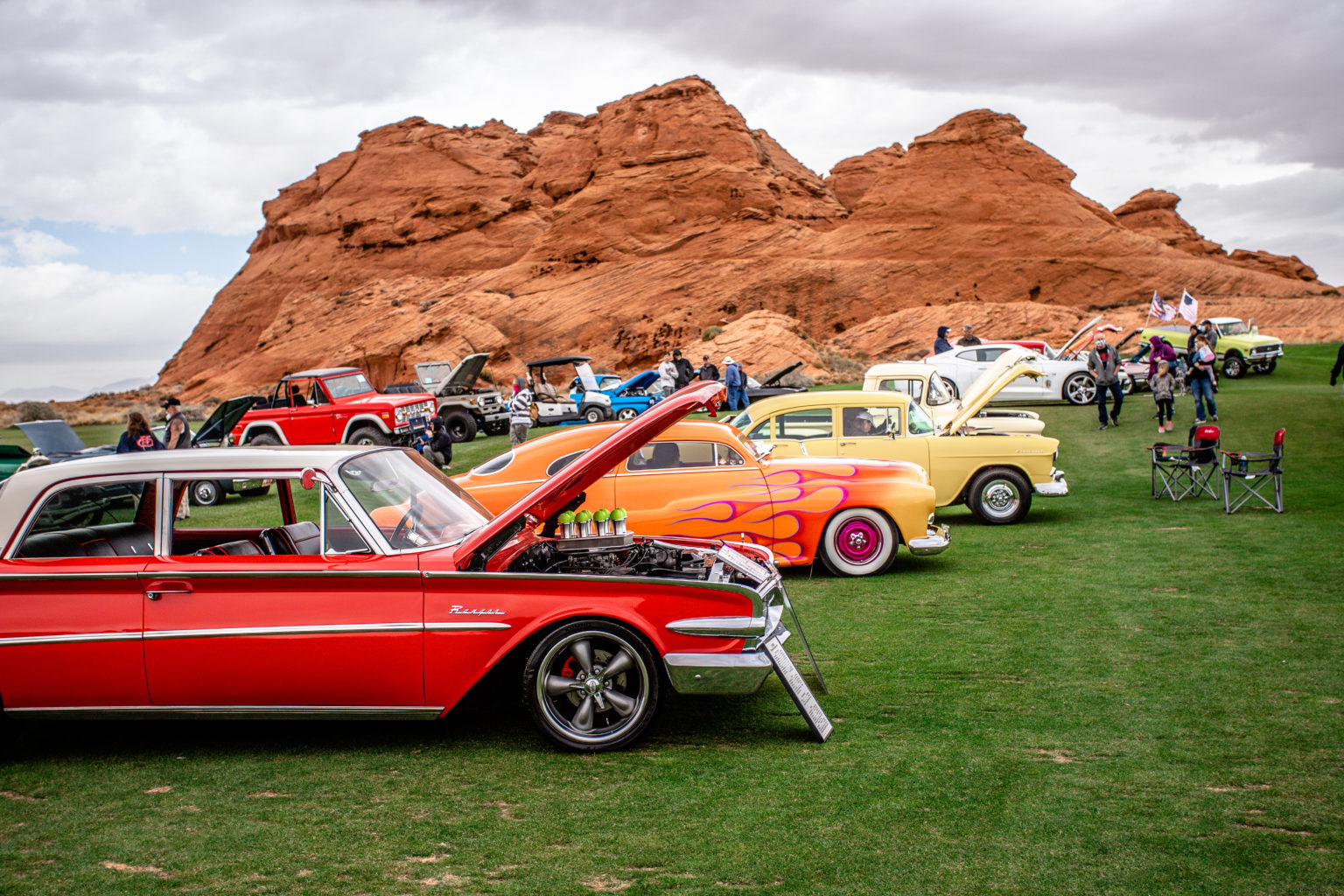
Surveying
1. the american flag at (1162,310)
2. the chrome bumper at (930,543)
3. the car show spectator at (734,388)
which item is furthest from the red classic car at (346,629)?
the american flag at (1162,310)

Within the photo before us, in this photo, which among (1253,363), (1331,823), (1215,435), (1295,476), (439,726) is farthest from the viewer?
(1253,363)

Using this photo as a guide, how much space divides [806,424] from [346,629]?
7.22 meters

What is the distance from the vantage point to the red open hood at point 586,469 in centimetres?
459

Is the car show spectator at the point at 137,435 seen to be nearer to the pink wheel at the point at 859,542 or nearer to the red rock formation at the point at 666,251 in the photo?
the pink wheel at the point at 859,542

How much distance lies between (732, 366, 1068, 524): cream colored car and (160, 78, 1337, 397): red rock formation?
88.2ft

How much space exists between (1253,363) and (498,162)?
57.7 metres

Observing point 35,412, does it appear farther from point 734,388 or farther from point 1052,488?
point 1052,488

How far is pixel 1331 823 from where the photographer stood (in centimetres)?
356

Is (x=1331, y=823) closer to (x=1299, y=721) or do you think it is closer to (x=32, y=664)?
(x=1299, y=721)

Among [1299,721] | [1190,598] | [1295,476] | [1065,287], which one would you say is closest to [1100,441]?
[1295,476]

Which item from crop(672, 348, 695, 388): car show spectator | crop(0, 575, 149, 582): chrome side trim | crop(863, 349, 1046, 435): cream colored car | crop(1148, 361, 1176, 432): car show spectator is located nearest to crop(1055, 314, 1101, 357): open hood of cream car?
crop(1148, 361, 1176, 432): car show spectator

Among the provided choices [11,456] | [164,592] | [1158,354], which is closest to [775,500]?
[164,592]

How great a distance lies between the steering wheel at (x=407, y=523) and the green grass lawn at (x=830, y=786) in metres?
1.05

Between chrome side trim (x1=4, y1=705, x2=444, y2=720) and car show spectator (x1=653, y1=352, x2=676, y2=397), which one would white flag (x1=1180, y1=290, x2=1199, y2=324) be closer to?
car show spectator (x1=653, y1=352, x2=676, y2=397)
